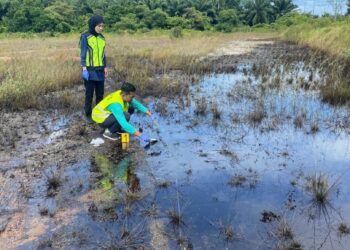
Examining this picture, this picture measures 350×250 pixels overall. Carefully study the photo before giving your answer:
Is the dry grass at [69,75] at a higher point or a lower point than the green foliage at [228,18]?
lower

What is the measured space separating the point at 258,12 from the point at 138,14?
15.0 metres

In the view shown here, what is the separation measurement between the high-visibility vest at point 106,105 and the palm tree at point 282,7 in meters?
47.7

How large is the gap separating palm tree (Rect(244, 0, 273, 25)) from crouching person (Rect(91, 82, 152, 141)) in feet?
141

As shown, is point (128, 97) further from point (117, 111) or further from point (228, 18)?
point (228, 18)

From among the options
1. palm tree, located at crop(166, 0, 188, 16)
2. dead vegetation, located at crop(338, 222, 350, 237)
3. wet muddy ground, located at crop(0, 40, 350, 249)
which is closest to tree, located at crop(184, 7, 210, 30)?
palm tree, located at crop(166, 0, 188, 16)

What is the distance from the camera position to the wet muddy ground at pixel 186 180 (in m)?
4.07

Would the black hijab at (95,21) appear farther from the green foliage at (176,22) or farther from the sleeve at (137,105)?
the green foliage at (176,22)

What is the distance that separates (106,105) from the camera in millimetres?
6430

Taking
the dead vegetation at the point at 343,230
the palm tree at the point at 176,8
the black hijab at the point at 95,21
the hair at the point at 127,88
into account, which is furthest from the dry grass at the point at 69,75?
the palm tree at the point at 176,8

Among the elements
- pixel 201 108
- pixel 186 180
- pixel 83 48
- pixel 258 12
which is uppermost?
pixel 258 12

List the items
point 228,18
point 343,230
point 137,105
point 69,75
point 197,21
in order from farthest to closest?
point 228,18, point 197,21, point 69,75, point 137,105, point 343,230

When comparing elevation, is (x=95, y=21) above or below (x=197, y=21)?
above

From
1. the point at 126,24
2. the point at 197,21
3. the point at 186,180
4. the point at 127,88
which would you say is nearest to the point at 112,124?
the point at 127,88

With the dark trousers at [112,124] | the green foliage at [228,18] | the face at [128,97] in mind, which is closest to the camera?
the face at [128,97]
